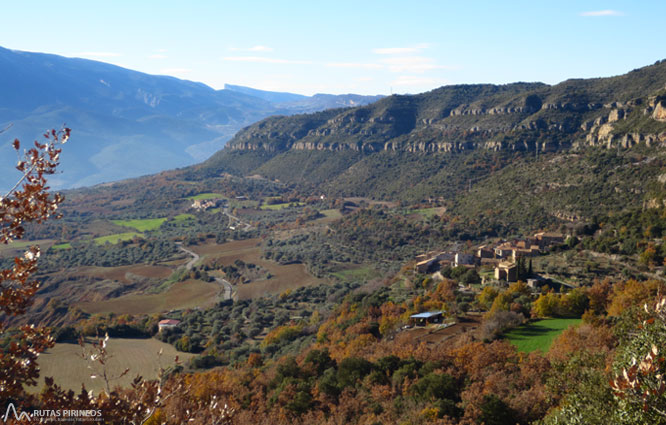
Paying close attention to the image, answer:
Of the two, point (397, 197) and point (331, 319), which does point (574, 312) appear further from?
point (397, 197)

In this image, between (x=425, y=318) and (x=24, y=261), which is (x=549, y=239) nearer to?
(x=425, y=318)

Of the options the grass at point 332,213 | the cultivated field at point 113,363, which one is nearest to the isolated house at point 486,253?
the cultivated field at point 113,363

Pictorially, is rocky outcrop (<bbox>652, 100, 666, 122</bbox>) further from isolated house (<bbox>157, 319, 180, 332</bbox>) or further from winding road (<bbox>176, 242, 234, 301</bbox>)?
isolated house (<bbox>157, 319, 180, 332</bbox>)

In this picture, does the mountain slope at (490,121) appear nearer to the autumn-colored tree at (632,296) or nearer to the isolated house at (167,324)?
the autumn-colored tree at (632,296)

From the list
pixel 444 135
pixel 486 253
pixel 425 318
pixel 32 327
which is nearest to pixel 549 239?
pixel 486 253

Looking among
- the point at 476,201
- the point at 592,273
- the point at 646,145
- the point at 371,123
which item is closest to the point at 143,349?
the point at 592,273

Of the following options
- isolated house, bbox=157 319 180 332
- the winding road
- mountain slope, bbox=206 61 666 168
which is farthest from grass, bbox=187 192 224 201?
isolated house, bbox=157 319 180 332
